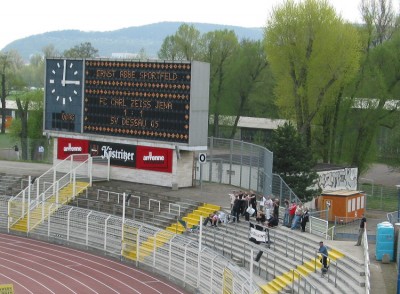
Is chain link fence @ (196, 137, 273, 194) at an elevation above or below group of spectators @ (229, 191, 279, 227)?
above

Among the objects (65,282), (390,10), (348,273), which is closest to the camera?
(348,273)

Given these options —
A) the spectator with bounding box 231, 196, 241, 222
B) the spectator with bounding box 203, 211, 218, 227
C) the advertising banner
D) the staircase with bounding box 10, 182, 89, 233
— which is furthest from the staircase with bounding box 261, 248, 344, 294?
the advertising banner

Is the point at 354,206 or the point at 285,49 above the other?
the point at 285,49

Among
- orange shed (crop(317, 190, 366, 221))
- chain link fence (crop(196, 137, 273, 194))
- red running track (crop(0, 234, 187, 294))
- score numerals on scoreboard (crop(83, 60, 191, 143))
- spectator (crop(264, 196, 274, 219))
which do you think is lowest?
red running track (crop(0, 234, 187, 294))

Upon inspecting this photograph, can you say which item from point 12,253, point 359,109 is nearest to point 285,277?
point 12,253

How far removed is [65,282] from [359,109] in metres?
35.8

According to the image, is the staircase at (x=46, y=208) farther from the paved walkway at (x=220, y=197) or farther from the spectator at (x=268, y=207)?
the spectator at (x=268, y=207)

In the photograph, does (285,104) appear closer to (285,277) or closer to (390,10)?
(390,10)

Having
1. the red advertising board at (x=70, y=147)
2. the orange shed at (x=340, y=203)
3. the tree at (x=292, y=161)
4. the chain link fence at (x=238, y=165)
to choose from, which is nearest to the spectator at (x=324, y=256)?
the chain link fence at (x=238, y=165)

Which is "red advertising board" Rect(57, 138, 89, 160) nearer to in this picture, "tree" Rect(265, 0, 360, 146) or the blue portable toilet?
"tree" Rect(265, 0, 360, 146)

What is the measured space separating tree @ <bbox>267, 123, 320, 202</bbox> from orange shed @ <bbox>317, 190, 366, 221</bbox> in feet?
8.24

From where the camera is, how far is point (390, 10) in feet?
226

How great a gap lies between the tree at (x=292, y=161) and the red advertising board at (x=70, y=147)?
1027 cm

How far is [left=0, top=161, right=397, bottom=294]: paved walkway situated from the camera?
77.5 feet
